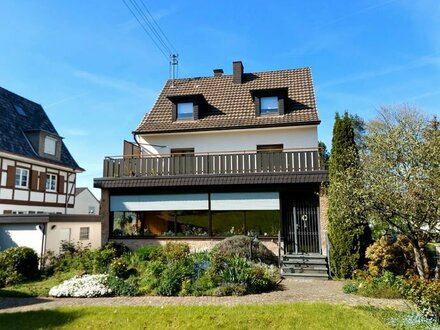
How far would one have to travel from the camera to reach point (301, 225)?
16.0m

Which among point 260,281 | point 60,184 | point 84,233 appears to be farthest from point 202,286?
point 60,184

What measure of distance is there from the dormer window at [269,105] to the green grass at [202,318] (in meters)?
12.1

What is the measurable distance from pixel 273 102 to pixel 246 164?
494cm

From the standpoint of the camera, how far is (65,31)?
1216cm

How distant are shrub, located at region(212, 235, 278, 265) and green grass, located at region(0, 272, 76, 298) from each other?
5.73 metres

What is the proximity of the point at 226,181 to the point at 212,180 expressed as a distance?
65 cm

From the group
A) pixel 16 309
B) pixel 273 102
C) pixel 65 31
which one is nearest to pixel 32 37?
pixel 65 31

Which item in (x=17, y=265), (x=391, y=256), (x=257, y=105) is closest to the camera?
(x=391, y=256)

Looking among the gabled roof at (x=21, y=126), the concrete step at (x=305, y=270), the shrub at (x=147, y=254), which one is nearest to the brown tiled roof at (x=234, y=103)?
the shrub at (x=147, y=254)

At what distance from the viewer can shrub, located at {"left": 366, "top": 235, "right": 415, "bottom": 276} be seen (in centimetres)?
1214

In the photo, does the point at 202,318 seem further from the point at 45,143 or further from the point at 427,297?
the point at 45,143

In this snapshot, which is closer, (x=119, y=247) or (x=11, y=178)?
(x=119, y=247)

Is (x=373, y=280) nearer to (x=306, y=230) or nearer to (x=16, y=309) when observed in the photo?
(x=306, y=230)

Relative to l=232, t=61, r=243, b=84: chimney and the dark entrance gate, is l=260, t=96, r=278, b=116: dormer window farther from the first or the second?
the dark entrance gate
